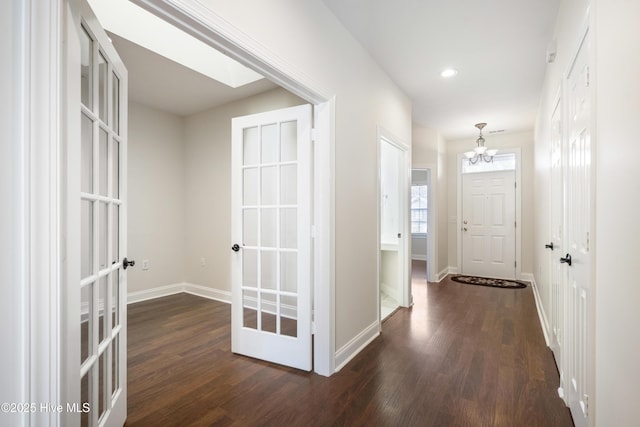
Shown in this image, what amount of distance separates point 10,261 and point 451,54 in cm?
340

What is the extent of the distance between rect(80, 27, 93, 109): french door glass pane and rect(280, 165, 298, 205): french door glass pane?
134 centimetres

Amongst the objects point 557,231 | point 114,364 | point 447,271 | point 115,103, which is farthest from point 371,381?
point 447,271

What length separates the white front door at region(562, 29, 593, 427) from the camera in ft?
4.76

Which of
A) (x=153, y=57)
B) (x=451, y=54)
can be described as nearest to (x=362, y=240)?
(x=451, y=54)

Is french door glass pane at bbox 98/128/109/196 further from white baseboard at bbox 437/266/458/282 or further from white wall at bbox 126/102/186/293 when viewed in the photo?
white baseboard at bbox 437/266/458/282

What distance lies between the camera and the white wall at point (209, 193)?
4.24 metres

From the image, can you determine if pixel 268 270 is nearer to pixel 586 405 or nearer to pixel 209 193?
pixel 586 405

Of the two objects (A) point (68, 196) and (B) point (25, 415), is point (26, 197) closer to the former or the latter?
(A) point (68, 196)

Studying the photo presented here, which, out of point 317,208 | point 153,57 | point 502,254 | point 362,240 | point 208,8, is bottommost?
point 502,254

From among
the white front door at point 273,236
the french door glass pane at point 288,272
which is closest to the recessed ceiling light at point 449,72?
the white front door at point 273,236

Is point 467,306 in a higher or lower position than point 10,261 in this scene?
lower

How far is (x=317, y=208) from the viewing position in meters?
2.30

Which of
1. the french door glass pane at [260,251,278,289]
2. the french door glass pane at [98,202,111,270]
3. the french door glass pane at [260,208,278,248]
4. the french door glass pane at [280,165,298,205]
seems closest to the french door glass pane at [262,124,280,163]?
the french door glass pane at [280,165,298,205]

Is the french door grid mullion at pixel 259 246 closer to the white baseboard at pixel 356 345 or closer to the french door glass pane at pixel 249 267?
the french door glass pane at pixel 249 267
